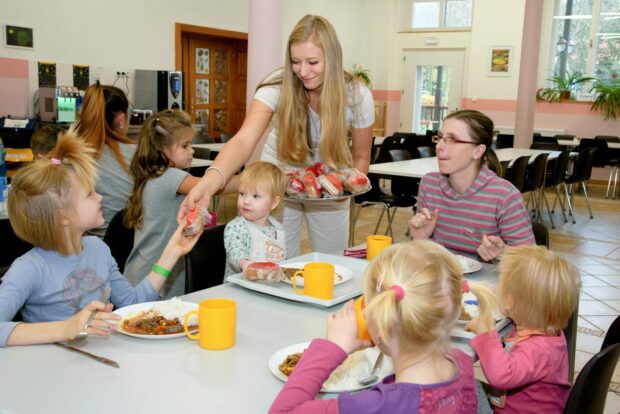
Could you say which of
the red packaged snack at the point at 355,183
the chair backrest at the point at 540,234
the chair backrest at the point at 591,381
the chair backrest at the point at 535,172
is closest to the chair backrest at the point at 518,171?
the chair backrest at the point at 535,172

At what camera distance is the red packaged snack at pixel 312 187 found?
7.60 ft

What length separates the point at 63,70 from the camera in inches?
271

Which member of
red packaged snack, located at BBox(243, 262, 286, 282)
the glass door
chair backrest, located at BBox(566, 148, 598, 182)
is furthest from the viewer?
the glass door

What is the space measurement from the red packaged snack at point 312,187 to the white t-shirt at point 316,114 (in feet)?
0.75

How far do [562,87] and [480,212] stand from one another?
8.96 metres

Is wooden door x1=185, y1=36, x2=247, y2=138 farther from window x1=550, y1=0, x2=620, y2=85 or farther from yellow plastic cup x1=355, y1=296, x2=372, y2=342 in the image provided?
yellow plastic cup x1=355, y1=296, x2=372, y2=342

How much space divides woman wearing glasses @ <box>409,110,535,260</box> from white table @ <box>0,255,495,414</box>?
1035mm

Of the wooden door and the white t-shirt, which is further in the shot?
the wooden door

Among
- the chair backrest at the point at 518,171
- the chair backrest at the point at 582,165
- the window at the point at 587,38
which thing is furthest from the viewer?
the window at the point at 587,38

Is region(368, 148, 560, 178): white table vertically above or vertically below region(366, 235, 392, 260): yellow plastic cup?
below

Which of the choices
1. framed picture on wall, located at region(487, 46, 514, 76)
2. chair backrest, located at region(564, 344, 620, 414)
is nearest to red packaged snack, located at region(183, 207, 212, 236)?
chair backrest, located at region(564, 344, 620, 414)

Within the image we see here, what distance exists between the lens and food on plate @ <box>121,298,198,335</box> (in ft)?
4.68

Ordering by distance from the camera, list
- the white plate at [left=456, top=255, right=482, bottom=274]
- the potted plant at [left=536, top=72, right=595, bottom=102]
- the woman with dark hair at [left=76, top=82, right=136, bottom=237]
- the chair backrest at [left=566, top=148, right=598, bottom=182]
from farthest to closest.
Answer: the potted plant at [left=536, top=72, right=595, bottom=102] < the chair backrest at [left=566, top=148, right=598, bottom=182] < the woman with dark hair at [left=76, top=82, right=136, bottom=237] < the white plate at [left=456, top=255, right=482, bottom=274]

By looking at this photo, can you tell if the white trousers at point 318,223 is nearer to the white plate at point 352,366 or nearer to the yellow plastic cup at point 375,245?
the yellow plastic cup at point 375,245
